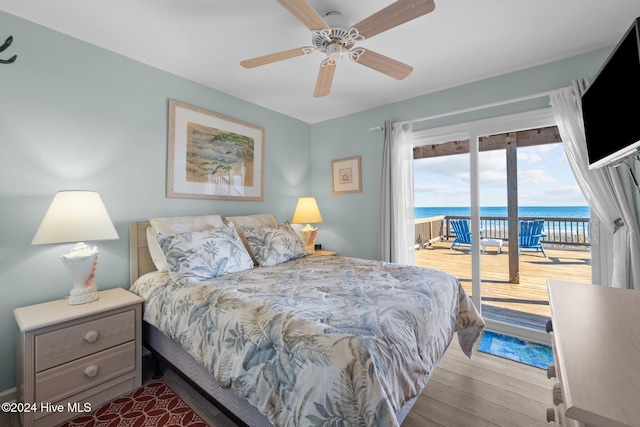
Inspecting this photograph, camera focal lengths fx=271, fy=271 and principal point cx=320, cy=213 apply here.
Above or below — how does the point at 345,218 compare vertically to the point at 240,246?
above

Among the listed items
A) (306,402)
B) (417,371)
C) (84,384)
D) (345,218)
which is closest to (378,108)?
(345,218)

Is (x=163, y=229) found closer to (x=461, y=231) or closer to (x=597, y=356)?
(x=597, y=356)

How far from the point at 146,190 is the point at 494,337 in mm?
Result: 3595

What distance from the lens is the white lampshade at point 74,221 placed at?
169 cm

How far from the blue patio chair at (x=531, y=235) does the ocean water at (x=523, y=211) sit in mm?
127

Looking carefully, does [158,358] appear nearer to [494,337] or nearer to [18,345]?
[18,345]

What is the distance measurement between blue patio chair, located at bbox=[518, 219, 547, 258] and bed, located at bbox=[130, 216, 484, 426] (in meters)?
1.43

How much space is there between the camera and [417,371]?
4.03ft

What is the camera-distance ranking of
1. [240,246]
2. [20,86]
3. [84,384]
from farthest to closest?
[240,246]
[20,86]
[84,384]

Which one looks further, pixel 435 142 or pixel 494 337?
pixel 435 142

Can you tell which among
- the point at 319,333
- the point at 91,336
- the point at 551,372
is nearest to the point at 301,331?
the point at 319,333

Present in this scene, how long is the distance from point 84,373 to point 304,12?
251 cm

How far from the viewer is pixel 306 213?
3586 mm

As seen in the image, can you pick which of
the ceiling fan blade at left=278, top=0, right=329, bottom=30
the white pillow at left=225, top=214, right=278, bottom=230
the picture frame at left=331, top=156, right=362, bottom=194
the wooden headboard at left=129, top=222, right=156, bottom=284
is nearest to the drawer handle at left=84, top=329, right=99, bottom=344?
the wooden headboard at left=129, top=222, right=156, bottom=284
